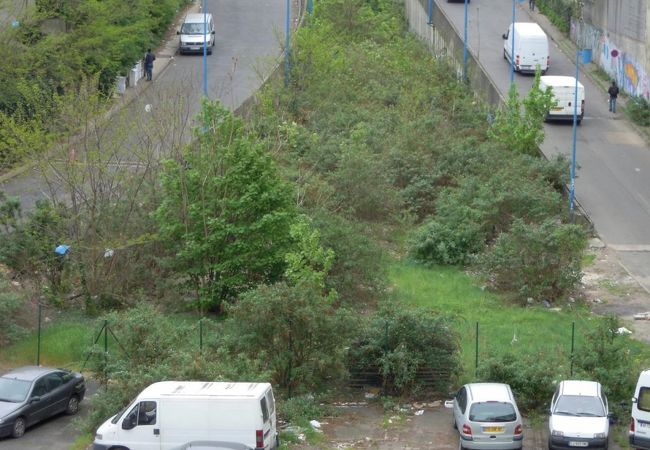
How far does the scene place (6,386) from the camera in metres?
24.6

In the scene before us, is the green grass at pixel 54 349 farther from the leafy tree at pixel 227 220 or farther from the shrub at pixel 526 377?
the shrub at pixel 526 377

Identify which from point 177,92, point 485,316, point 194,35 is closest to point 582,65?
point 194,35

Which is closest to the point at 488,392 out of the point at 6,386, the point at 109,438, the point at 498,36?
the point at 109,438

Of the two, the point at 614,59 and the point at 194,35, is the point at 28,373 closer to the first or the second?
the point at 194,35

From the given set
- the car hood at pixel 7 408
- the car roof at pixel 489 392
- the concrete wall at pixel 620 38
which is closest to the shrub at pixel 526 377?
the car roof at pixel 489 392

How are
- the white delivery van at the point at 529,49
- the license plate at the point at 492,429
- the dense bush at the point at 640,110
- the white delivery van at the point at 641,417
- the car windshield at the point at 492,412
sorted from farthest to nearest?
Result: the white delivery van at the point at 529,49 → the dense bush at the point at 640,110 → the car windshield at the point at 492,412 → the license plate at the point at 492,429 → the white delivery van at the point at 641,417

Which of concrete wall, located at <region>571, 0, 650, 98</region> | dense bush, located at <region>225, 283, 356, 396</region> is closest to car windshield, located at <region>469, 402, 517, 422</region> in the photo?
dense bush, located at <region>225, 283, 356, 396</region>

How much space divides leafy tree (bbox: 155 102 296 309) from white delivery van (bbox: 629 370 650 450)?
11723 mm

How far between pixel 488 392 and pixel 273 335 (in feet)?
16.5

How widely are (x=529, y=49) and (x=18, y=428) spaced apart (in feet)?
127

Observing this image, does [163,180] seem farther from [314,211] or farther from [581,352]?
[581,352]

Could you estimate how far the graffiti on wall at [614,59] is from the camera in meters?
54.0

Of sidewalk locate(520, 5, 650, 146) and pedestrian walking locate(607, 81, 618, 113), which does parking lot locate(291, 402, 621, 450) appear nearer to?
sidewalk locate(520, 5, 650, 146)

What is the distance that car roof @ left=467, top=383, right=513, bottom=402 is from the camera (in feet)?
75.6
